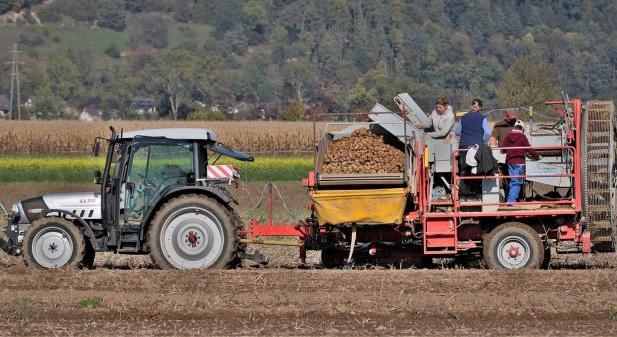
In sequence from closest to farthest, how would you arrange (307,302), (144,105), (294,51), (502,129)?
(307,302), (502,129), (144,105), (294,51)

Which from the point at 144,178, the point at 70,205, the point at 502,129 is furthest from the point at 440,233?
the point at 70,205

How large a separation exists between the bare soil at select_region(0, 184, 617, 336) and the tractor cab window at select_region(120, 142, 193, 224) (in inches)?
39.3

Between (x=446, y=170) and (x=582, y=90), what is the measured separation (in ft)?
348

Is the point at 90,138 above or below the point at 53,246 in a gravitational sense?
above

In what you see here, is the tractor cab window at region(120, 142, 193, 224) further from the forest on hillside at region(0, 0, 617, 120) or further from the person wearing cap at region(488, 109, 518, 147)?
the forest on hillside at region(0, 0, 617, 120)

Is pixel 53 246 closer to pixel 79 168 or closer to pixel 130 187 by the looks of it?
pixel 130 187

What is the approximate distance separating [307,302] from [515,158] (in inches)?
180

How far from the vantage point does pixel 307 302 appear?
14.3m

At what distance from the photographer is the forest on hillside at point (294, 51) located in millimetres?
136625

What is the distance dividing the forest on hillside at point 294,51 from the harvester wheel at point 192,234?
86551 millimetres

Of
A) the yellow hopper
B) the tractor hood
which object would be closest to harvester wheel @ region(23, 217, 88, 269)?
the tractor hood

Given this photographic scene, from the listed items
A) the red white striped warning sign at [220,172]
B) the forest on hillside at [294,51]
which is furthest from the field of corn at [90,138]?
the forest on hillside at [294,51]

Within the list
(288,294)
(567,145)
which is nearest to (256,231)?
(288,294)

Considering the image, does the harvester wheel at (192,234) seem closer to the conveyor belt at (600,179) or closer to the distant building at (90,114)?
the conveyor belt at (600,179)
